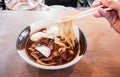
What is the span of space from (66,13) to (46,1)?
830 mm

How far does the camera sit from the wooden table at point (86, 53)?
0.76 meters

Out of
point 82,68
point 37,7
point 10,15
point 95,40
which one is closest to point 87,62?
point 82,68

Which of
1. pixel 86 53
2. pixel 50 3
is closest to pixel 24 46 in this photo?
pixel 86 53

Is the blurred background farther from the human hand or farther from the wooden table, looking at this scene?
the human hand

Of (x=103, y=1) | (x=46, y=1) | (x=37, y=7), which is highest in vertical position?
(x=103, y=1)

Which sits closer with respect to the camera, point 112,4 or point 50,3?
point 112,4

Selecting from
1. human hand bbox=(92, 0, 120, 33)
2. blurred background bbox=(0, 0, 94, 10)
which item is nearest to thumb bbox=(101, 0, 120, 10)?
human hand bbox=(92, 0, 120, 33)

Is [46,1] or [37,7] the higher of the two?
[37,7]

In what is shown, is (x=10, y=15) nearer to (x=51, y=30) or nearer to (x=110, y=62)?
(x=51, y=30)

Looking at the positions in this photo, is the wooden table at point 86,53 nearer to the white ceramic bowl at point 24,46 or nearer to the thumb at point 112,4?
the white ceramic bowl at point 24,46

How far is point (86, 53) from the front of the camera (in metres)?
0.84

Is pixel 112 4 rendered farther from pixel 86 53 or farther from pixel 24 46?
pixel 24 46

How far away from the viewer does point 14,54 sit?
827 mm

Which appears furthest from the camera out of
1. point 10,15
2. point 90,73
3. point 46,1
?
point 46,1
